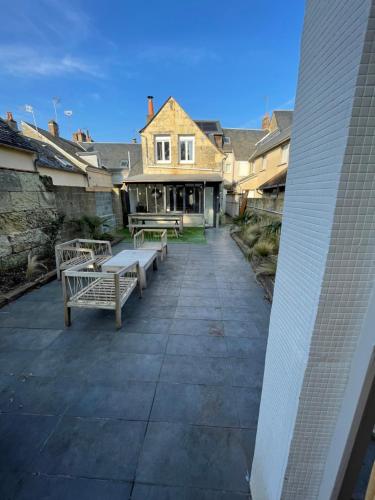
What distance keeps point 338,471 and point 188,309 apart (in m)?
3.02

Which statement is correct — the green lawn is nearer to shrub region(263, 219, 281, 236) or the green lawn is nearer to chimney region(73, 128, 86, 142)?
shrub region(263, 219, 281, 236)

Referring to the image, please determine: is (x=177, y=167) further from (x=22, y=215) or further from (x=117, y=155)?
(x=117, y=155)

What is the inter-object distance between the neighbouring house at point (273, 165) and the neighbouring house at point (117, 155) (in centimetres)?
1045

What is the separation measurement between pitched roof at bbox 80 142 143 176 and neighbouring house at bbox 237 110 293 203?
10.6 metres

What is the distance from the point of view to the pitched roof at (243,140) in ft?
71.8

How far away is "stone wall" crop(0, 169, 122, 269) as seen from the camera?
4957mm

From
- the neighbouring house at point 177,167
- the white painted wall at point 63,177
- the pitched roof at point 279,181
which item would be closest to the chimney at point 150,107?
the neighbouring house at point 177,167

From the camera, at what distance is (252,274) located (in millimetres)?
5703

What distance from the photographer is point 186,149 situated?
13773 millimetres

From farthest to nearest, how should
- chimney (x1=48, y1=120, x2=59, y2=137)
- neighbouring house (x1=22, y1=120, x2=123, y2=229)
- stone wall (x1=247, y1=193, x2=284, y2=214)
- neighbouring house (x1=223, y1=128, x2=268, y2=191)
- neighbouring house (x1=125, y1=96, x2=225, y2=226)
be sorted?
neighbouring house (x1=223, y1=128, x2=268, y2=191) → chimney (x1=48, y1=120, x2=59, y2=137) → neighbouring house (x1=125, y1=96, x2=225, y2=226) → stone wall (x1=247, y1=193, x2=284, y2=214) → neighbouring house (x1=22, y1=120, x2=123, y2=229)

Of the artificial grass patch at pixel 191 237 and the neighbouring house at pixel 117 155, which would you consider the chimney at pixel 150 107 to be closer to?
the neighbouring house at pixel 117 155

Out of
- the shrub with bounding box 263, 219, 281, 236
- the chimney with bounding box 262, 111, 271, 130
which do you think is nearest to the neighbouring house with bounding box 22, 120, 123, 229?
the shrub with bounding box 263, 219, 281, 236

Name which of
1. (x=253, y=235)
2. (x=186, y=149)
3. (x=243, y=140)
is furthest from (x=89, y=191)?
(x=243, y=140)

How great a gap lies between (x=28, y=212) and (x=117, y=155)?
59.5 feet
